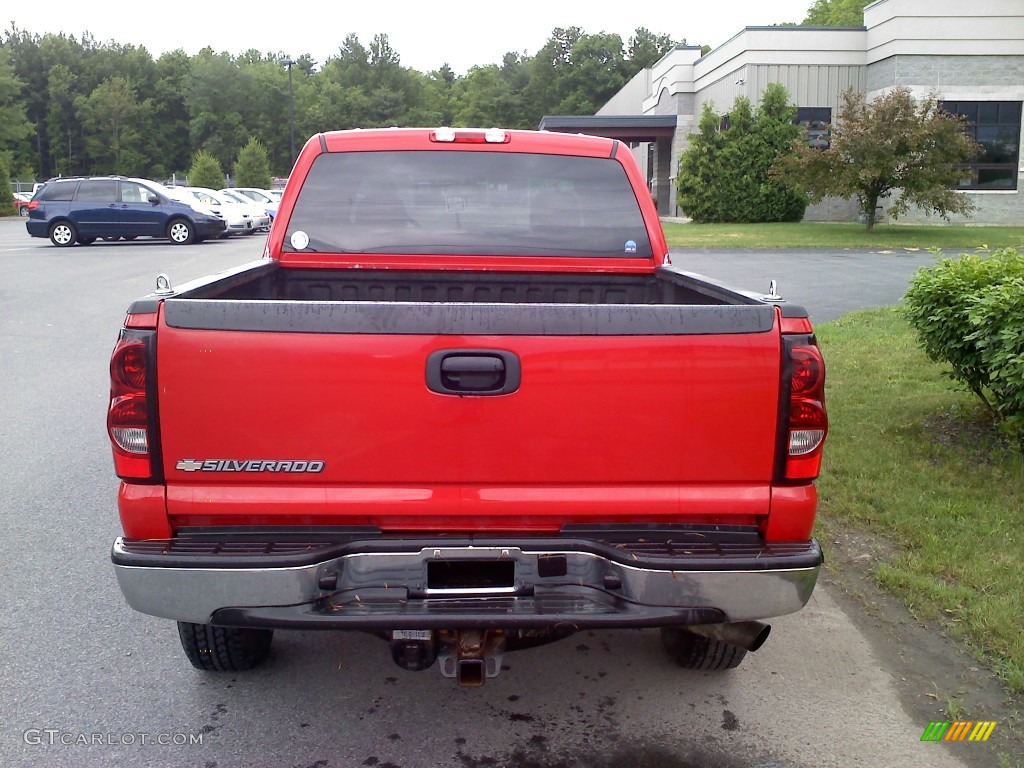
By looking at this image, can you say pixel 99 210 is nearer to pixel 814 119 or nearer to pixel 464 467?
pixel 814 119

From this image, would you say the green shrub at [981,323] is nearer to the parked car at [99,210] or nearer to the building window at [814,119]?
the parked car at [99,210]

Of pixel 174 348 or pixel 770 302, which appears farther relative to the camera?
pixel 770 302

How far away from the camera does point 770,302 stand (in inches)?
124

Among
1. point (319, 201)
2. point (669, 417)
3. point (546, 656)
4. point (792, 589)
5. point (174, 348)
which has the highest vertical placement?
point (319, 201)

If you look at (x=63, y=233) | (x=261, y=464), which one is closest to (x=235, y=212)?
(x=63, y=233)

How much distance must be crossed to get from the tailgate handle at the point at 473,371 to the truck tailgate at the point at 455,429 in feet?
0.05

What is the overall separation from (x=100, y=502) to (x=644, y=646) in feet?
11.8

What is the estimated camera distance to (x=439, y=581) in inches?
115

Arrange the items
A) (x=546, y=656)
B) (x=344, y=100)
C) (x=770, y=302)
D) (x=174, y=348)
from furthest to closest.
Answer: (x=344, y=100) < (x=546, y=656) < (x=770, y=302) < (x=174, y=348)

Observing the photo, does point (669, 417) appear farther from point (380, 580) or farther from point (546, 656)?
point (546, 656)

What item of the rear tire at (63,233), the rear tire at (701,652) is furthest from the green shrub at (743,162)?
the rear tire at (701,652)

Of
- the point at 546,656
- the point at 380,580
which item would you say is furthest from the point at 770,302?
the point at 546,656

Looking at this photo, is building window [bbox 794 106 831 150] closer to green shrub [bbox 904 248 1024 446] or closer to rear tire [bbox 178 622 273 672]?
green shrub [bbox 904 248 1024 446]

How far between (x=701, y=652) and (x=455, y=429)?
1576 millimetres
